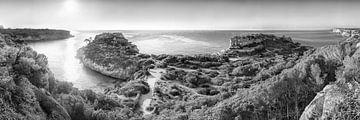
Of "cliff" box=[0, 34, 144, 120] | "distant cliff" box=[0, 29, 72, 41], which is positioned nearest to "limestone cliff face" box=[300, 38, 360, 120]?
"cliff" box=[0, 34, 144, 120]

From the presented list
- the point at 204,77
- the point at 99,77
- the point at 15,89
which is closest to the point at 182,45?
the point at 99,77

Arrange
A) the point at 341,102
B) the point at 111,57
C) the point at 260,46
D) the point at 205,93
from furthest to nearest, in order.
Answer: the point at 260,46
the point at 111,57
the point at 205,93
the point at 341,102

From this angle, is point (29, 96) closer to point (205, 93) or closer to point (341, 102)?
point (341, 102)

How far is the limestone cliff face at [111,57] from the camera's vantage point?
59438mm

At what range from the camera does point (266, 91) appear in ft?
64.8

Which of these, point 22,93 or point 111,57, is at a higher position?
point 22,93

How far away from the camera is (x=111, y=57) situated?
217 feet

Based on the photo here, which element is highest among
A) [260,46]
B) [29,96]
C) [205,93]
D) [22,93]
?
[22,93]

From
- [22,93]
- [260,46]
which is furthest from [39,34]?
[22,93]

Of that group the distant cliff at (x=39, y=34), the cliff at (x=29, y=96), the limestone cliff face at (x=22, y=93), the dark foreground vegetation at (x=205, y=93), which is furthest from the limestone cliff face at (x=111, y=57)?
the limestone cliff face at (x=22, y=93)

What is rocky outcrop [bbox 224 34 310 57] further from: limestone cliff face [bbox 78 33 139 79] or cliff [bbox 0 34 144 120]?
cliff [bbox 0 34 144 120]

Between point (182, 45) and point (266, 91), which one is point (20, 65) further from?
point (182, 45)

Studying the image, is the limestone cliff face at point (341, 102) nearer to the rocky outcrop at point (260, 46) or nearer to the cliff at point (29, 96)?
the cliff at point (29, 96)

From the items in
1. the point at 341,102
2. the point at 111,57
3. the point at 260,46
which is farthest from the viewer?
the point at 260,46
